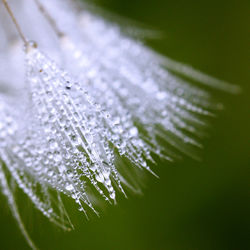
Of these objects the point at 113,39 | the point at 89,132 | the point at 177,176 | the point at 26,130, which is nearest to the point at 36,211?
the point at 26,130

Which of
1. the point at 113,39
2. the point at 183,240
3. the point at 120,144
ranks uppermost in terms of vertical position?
the point at 113,39

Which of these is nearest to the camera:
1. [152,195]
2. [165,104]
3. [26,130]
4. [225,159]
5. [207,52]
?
[26,130]

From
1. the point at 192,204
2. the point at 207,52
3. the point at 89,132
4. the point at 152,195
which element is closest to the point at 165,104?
the point at 89,132

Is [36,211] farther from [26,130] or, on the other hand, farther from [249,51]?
[249,51]

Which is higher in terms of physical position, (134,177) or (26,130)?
(26,130)

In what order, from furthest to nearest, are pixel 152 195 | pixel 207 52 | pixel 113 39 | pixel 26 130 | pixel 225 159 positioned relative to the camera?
pixel 207 52 < pixel 225 159 < pixel 152 195 < pixel 113 39 < pixel 26 130

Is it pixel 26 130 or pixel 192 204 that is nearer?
pixel 26 130
